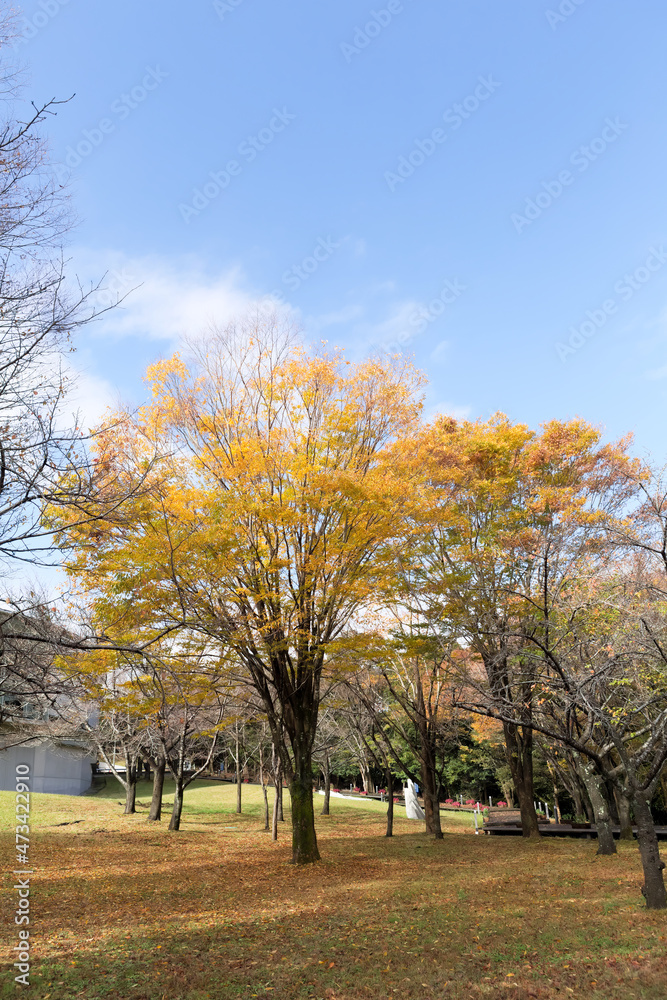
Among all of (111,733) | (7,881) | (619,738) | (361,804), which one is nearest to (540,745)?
(361,804)

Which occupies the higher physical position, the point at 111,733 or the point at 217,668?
the point at 217,668

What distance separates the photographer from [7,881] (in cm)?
1108

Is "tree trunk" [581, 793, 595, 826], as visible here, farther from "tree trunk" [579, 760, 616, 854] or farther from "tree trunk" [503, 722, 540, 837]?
"tree trunk" [579, 760, 616, 854]

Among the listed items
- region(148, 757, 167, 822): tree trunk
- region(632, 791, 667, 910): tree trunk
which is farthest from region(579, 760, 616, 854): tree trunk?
region(148, 757, 167, 822): tree trunk

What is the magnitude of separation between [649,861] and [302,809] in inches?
312

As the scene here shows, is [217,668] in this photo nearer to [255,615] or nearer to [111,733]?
[255,615]

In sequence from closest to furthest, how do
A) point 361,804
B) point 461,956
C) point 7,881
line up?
point 461,956 < point 7,881 < point 361,804

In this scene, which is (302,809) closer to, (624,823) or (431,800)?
(431,800)

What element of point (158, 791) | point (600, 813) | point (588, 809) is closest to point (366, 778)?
point (588, 809)

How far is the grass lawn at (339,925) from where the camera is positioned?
19.6ft

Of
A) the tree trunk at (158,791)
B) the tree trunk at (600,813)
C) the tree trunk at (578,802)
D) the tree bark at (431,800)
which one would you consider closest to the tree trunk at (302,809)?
the tree bark at (431,800)

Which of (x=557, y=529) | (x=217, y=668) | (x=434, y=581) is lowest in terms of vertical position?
(x=217, y=668)

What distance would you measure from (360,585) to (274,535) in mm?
2180

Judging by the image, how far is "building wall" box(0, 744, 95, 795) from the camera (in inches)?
1416
